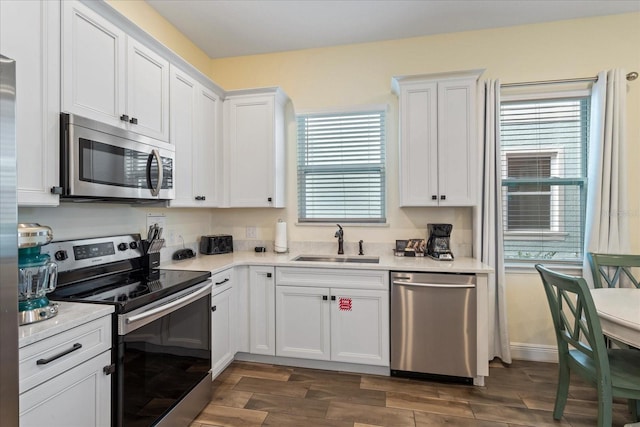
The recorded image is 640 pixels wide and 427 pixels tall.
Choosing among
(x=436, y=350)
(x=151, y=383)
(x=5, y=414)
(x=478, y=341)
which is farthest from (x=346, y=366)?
(x=5, y=414)

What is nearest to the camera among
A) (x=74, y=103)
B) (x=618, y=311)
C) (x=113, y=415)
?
(x=113, y=415)

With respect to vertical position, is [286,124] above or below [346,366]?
above

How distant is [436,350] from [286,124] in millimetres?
2471

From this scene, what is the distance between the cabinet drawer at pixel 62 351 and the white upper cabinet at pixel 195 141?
118 centimetres

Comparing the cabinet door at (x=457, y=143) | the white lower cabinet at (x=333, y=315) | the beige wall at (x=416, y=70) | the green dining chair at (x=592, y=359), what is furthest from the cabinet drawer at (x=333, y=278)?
the green dining chair at (x=592, y=359)

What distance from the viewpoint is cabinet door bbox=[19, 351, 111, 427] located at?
116cm

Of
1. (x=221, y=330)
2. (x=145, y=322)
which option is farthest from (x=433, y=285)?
(x=145, y=322)

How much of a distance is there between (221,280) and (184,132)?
1.19m

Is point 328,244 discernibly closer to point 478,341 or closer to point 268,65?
point 478,341

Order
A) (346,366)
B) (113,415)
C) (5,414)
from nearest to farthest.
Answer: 1. (5,414)
2. (113,415)
3. (346,366)

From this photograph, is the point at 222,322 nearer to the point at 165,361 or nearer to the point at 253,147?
the point at 165,361

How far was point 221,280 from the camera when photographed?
2.51 metres

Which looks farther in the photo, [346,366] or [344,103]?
[344,103]

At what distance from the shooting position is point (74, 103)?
5.34 ft
